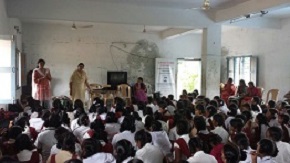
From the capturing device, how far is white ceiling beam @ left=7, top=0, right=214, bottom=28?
25.3 feet

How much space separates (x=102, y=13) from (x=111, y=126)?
3986 millimetres

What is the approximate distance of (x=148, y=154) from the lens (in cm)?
340

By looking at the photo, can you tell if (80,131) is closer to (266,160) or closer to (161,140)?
(161,140)

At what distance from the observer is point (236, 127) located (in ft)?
14.1

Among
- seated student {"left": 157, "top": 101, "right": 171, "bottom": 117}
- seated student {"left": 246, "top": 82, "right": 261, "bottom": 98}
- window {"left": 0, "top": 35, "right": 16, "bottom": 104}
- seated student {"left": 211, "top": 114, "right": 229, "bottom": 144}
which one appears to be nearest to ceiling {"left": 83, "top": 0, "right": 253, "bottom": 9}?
seated student {"left": 246, "top": 82, "right": 261, "bottom": 98}

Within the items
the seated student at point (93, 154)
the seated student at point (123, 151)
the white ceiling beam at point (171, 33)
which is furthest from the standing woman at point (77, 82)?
the seated student at point (123, 151)

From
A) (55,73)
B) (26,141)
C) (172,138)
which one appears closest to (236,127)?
(172,138)

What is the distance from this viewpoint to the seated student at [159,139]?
4195 millimetres

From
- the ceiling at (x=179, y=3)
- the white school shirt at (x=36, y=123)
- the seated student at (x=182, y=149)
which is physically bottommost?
the seated student at (x=182, y=149)

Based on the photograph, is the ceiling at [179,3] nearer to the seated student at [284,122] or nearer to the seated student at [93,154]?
the seated student at [284,122]

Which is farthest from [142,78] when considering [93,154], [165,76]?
[93,154]

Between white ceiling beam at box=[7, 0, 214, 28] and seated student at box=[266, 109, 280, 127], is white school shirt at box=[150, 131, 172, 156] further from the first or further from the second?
white ceiling beam at box=[7, 0, 214, 28]

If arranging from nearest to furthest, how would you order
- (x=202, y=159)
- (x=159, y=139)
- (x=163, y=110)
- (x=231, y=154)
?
(x=231, y=154), (x=202, y=159), (x=159, y=139), (x=163, y=110)

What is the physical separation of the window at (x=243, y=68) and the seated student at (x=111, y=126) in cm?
763
